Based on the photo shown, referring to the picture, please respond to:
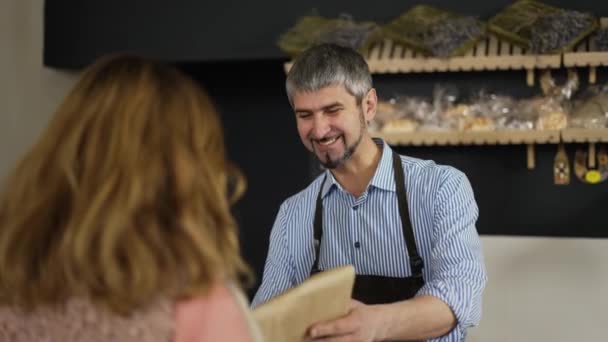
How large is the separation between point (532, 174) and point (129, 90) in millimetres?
3096

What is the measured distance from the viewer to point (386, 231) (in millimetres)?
2465

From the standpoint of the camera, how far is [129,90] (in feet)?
4.16

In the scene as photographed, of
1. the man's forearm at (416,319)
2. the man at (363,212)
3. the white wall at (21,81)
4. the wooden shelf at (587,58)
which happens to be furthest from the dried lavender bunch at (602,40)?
the white wall at (21,81)

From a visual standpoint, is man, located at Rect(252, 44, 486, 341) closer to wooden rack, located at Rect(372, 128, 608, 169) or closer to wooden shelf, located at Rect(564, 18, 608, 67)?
wooden rack, located at Rect(372, 128, 608, 169)

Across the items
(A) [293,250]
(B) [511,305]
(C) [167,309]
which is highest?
(C) [167,309]

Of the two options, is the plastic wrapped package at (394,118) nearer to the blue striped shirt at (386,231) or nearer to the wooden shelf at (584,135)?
the wooden shelf at (584,135)

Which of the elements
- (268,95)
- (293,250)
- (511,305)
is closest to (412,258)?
(293,250)

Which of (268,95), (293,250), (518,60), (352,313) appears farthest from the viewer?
(268,95)

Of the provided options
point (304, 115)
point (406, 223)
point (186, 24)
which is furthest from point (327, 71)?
point (186, 24)

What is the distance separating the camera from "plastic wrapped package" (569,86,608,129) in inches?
149

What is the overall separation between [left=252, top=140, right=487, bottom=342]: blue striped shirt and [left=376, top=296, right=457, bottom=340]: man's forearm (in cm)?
8

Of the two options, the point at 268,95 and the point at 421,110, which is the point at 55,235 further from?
the point at 268,95

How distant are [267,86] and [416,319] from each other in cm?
326

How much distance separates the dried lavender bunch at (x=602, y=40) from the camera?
3824 mm
